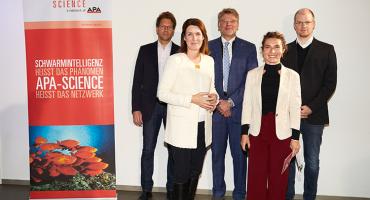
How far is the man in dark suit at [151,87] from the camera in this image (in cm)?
381

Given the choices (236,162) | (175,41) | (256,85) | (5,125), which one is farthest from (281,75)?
(5,125)

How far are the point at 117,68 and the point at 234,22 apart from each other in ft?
4.64

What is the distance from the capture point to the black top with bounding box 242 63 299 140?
3010 millimetres

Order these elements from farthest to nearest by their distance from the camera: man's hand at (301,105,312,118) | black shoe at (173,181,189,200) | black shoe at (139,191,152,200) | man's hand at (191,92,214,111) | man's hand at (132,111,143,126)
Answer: black shoe at (139,191,152,200)
man's hand at (132,111,143,126)
man's hand at (301,105,312,118)
black shoe at (173,181,189,200)
man's hand at (191,92,214,111)

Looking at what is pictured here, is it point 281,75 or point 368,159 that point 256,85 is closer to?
point 281,75

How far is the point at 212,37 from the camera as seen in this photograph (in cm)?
411

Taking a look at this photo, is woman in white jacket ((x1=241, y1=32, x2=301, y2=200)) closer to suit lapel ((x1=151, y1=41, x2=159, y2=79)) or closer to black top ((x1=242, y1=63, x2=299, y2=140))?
black top ((x1=242, y1=63, x2=299, y2=140))

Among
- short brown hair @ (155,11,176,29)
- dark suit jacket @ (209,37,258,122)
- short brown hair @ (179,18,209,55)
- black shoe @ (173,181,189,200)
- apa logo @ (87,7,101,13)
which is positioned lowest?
black shoe @ (173,181,189,200)

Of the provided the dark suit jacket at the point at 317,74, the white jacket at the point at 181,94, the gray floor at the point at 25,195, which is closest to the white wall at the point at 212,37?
the gray floor at the point at 25,195

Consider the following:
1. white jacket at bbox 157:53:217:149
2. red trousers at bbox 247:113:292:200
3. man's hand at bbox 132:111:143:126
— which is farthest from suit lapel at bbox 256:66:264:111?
man's hand at bbox 132:111:143:126

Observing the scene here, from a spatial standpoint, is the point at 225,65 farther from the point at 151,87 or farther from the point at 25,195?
the point at 25,195

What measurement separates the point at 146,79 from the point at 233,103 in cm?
90

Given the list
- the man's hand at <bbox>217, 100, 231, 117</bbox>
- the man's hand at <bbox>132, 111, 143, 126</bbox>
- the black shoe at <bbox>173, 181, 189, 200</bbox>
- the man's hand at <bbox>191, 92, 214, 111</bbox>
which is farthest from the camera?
the man's hand at <bbox>132, 111, 143, 126</bbox>

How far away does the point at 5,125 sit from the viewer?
4.39 meters
